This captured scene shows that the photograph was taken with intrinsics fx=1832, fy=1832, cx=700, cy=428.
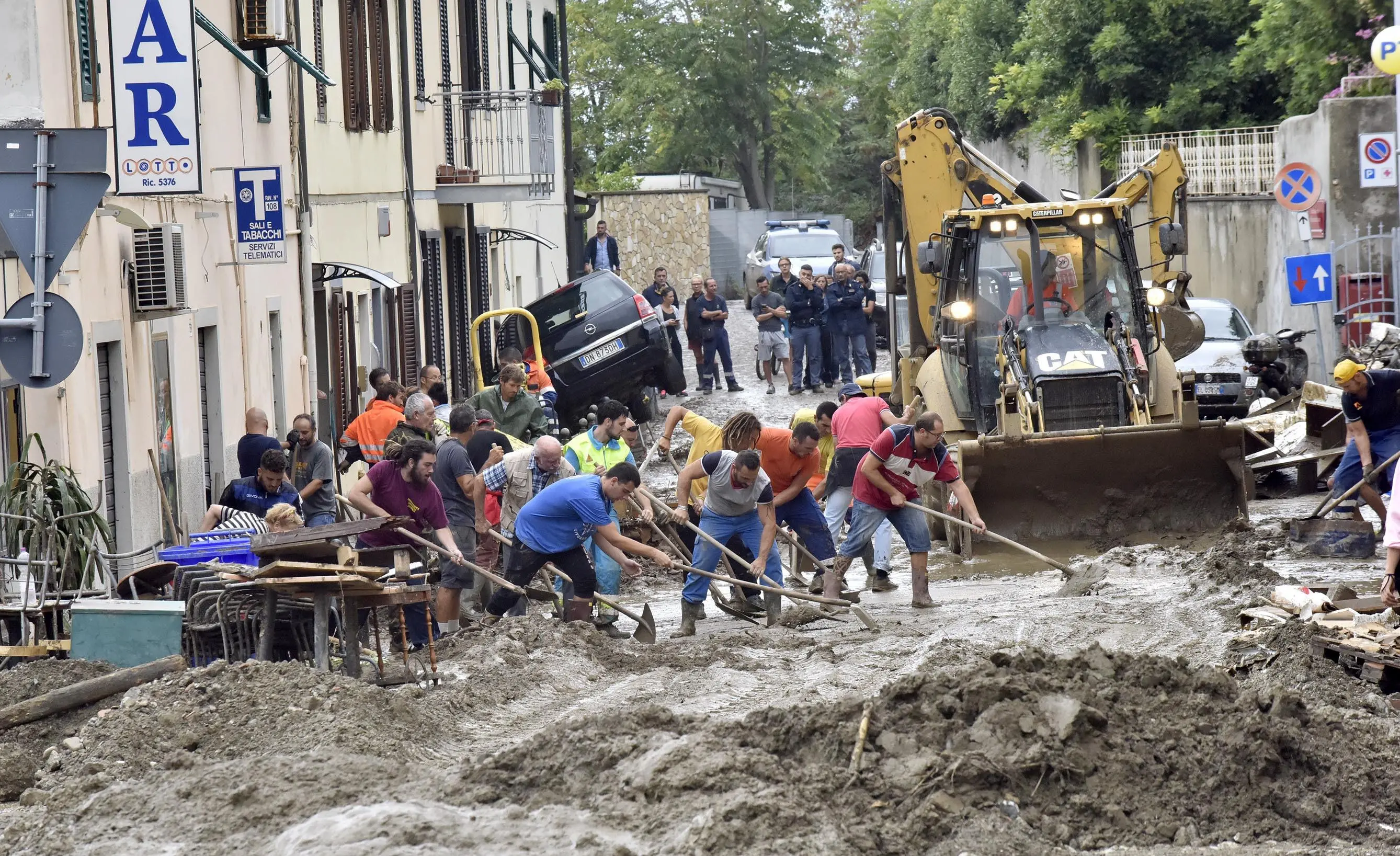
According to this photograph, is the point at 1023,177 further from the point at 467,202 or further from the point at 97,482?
the point at 97,482

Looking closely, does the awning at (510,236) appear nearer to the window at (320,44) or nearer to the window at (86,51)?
the window at (320,44)

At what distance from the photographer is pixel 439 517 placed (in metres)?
12.0

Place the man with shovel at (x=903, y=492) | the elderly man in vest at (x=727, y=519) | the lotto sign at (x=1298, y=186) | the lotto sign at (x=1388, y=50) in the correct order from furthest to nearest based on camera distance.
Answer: the lotto sign at (x=1298, y=186), the lotto sign at (x=1388, y=50), the man with shovel at (x=903, y=492), the elderly man in vest at (x=727, y=519)

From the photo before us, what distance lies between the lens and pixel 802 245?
1617 inches

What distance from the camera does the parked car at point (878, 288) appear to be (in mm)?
30266

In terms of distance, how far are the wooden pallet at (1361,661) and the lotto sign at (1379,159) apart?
46.3 ft

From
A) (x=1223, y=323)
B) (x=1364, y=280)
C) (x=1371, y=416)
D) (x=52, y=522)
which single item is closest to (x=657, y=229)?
(x=1364, y=280)

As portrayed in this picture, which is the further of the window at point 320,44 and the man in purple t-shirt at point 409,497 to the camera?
the window at point 320,44

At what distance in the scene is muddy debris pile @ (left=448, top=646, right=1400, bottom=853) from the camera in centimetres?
697

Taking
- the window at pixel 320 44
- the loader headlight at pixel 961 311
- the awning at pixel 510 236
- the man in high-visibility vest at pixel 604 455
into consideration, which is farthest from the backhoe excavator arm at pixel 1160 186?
the awning at pixel 510 236

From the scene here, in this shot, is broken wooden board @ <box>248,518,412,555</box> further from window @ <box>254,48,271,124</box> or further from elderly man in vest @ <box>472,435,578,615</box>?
window @ <box>254,48,271,124</box>

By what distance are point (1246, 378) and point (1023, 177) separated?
82.0 ft

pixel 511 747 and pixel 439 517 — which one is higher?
pixel 439 517

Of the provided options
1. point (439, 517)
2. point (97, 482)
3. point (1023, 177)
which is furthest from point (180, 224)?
point (1023, 177)
